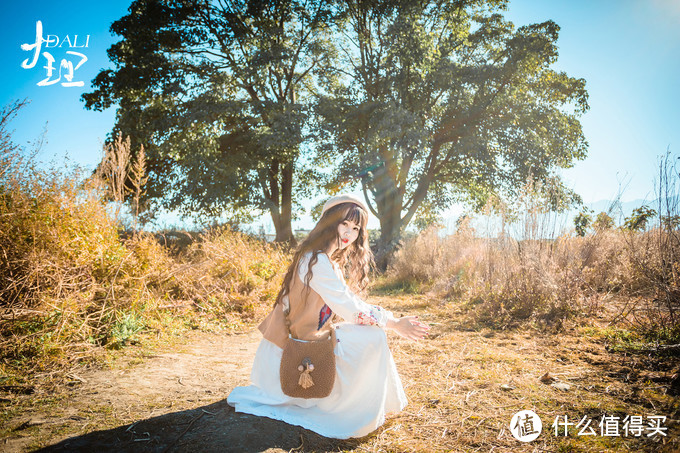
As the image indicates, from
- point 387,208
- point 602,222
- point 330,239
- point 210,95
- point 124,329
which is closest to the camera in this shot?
point 330,239

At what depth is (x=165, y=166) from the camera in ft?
41.8

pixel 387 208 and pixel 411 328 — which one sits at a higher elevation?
pixel 387 208

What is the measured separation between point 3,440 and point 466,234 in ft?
23.8

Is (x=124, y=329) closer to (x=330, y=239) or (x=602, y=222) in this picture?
(x=330, y=239)

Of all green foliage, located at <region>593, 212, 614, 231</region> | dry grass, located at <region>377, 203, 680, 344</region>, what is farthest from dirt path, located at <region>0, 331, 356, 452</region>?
green foliage, located at <region>593, 212, 614, 231</region>

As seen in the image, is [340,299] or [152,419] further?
[152,419]

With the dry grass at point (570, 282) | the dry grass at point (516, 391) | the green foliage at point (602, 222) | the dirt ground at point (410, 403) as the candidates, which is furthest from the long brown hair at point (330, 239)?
the green foliage at point (602, 222)

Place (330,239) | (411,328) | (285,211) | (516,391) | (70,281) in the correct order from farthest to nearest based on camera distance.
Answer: (285,211)
(70,281)
(516,391)
(330,239)
(411,328)

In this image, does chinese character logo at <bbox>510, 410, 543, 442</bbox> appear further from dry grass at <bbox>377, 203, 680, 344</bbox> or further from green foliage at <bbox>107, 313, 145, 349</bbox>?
green foliage at <bbox>107, 313, 145, 349</bbox>

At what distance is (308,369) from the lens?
204 cm

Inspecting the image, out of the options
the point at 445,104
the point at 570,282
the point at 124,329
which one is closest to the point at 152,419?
the point at 124,329

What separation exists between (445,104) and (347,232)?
12.5 metres

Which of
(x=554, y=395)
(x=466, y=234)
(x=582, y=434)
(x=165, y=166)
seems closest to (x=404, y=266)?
(x=466, y=234)

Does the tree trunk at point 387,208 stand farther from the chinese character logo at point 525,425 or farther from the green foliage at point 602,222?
the chinese character logo at point 525,425
